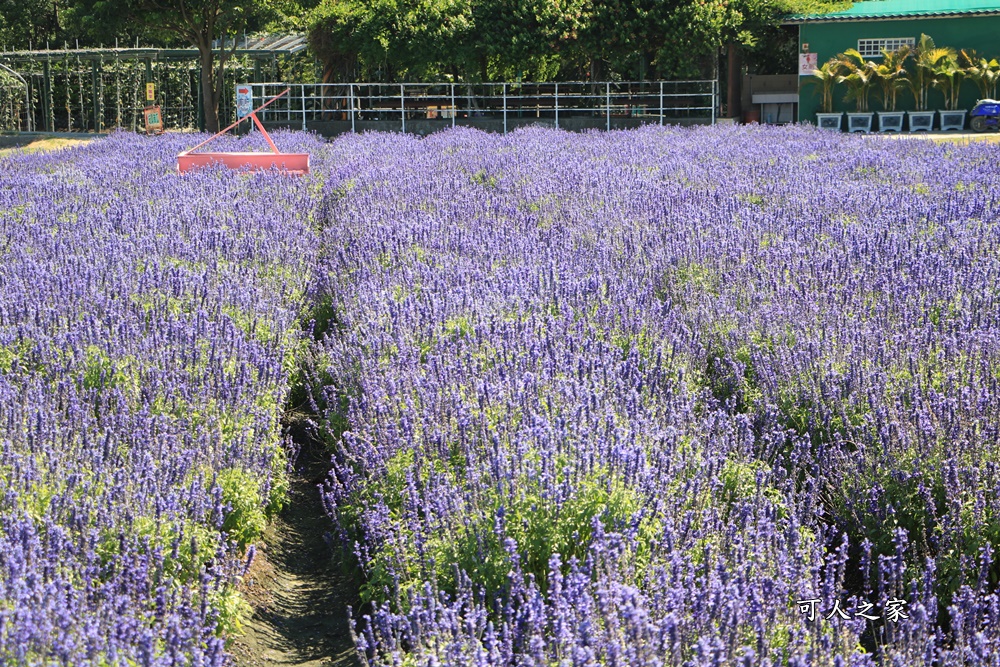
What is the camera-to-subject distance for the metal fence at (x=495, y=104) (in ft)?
89.7

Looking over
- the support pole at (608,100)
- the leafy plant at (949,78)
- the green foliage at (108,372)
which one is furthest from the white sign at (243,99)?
the green foliage at (108,372)

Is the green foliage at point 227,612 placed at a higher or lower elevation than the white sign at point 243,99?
lower

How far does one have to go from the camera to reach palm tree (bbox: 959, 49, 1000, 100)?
26750 millimetres

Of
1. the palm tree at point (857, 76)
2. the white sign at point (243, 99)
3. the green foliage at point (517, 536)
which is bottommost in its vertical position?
the green foliage at point (517, 536)

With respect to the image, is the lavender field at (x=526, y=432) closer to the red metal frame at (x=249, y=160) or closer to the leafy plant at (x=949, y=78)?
the red metal frame at (x=249, y=160)

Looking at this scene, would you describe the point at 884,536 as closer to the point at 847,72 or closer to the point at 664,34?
the point at 664,34

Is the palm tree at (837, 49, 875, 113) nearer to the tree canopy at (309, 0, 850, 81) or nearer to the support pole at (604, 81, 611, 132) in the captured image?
the tree canopy at (309, 0, 850, 81)

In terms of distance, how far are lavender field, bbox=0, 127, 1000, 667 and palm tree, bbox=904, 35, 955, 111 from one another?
67.4 feet

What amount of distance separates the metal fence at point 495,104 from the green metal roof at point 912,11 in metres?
3.19

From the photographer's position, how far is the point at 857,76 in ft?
88.0

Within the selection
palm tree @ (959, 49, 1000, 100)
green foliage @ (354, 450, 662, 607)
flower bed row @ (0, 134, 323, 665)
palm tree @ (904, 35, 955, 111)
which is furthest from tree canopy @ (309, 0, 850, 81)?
green foliage @ (354, 450, 662, 607)

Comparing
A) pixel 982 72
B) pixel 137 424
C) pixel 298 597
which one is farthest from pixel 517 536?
pixel 982 72

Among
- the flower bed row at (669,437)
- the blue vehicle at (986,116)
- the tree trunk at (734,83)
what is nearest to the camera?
the flower bed row at (669,437)

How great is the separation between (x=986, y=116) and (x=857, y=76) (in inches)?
124
